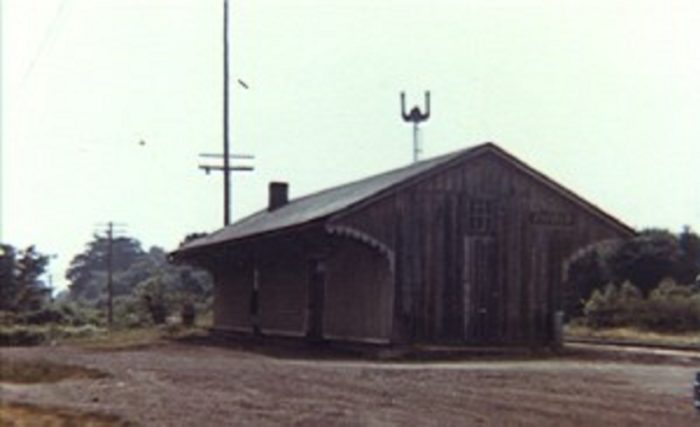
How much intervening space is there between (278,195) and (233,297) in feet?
17.8

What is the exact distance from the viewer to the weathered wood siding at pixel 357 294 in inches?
1047

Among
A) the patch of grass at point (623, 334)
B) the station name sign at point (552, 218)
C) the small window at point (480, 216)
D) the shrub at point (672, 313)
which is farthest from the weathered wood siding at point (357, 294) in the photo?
the shrub at point (672, 313)

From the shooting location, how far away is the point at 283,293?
33.0m

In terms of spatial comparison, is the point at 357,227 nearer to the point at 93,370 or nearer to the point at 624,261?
the point at 93,370

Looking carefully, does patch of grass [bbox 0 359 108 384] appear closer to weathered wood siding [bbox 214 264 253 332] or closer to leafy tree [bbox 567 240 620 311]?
weathered wood siding [bbox 214 264 253 332]

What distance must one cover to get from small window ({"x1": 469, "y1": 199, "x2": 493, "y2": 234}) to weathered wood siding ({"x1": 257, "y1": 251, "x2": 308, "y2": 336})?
5.37 metres

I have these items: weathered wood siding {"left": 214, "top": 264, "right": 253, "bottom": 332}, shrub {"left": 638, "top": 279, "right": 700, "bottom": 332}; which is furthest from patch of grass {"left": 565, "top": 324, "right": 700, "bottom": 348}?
weathered wood siding {"left": 214, "top": 264, "right": 253, "bottom": 332}

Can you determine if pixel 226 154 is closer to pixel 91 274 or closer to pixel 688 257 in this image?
pixel 688 257

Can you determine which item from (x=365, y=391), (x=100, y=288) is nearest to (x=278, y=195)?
(x=365, y=391)

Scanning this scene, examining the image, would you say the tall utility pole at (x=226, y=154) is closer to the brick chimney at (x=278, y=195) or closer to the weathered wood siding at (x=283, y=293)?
the brick chimney at (x=278, y=195)

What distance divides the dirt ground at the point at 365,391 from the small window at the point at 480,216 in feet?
13.3

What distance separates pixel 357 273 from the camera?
2812cm

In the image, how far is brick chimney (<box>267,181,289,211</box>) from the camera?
A: 43312mm

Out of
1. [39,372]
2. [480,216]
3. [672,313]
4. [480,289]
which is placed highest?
[480,216]
